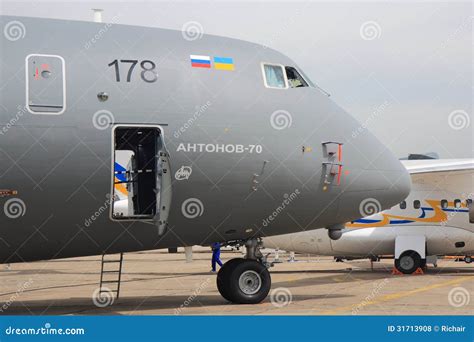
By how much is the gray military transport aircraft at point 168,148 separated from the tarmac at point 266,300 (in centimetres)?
130

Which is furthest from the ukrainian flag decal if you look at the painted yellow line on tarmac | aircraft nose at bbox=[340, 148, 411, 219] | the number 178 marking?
the painted yellow line on tarmac

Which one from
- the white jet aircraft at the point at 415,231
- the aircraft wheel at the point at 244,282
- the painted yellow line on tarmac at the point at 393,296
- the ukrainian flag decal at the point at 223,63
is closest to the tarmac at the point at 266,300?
the painted yellow line on tarmac at the point at 393,296

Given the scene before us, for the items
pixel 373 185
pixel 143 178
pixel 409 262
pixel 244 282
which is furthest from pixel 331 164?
pixel 409 262

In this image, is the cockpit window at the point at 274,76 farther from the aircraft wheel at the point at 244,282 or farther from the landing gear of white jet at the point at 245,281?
the aircraft wheel at the point at 244,282

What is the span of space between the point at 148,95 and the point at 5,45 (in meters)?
2.65

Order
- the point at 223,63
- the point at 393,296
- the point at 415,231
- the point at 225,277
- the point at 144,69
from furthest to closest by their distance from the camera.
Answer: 1. the point at 415,231
2. the point at 393,296
3. the point at 225,277
4. the point at 223,63
5. the point at 144,69

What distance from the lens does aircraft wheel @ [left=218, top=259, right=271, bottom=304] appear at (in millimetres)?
15984

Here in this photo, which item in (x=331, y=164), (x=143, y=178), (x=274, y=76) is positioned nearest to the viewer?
(x=331, y=164)

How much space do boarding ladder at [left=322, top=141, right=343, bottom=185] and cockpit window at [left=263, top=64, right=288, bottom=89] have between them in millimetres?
1515

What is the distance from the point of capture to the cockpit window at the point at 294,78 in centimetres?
1600

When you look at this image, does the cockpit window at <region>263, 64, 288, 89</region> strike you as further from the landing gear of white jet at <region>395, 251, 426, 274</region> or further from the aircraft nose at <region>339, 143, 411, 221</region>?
the landing gear of white jet at <region>395, 251, 426, 274</region>

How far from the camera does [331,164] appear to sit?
15.5 m

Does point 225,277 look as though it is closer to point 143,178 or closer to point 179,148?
point 143,178

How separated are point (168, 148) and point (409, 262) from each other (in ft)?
52.7
